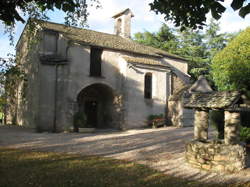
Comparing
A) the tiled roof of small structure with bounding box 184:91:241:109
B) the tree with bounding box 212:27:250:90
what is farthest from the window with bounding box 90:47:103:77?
the tiled roof of small structure with bounding box 184:91:241:109

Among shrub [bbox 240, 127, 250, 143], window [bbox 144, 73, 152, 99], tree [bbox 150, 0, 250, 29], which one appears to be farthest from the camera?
window [bbox 144, 73, 152, 99]

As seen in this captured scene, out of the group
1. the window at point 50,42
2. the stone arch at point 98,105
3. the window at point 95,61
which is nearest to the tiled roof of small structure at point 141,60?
the window at point 95,61

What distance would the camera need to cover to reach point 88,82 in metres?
17.8

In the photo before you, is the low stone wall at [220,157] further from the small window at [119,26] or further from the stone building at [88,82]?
the small window at [119,26]

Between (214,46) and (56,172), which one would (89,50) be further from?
(214,46)

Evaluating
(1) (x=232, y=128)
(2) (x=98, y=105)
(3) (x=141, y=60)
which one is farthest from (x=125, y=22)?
(1) (x=232, y=128)

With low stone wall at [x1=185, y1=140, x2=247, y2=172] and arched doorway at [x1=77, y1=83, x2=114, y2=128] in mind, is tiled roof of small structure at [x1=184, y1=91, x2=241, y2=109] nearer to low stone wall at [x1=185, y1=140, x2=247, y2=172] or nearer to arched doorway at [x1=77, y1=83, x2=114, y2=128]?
low stone wall at [x1=185, y1=140, x2=247, y2=172]

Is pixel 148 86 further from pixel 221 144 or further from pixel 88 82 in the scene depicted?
pixel 221 144

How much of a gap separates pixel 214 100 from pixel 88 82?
38.9ft

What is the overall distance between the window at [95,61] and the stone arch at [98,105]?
1.09m

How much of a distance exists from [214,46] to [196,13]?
33.2m

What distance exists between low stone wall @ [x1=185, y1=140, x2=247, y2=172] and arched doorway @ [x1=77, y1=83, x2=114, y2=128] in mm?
12456

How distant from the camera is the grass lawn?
5629mm

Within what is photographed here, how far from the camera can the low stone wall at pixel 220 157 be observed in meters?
7.02
